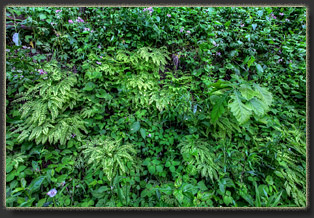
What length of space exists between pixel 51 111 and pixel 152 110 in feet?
5.75

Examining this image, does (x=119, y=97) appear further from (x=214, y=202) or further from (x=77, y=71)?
(x=214, y=202)

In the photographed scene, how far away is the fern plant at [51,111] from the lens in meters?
2.56

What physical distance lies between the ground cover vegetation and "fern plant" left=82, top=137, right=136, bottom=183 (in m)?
0.02

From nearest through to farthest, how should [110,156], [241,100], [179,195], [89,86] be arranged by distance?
[179,195] < [241,100] < [110,156] < [89,86]

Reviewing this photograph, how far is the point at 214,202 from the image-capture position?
2322 mm

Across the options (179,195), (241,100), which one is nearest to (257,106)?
(241,100)

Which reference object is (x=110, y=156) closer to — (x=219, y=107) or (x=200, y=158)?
(x=200, y=158)

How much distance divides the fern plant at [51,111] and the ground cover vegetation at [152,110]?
0.06ft

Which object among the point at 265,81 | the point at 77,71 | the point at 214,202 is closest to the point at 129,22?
the point at 77,71

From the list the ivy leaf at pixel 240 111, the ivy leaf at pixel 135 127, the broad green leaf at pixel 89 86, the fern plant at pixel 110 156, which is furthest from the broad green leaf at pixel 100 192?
the ivy leaf at pixel 240 111

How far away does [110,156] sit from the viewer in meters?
2.44

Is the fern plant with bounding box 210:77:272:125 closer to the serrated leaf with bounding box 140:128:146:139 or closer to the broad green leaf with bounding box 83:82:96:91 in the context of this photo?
the serrated leaf with bounding box 140:128:146:139

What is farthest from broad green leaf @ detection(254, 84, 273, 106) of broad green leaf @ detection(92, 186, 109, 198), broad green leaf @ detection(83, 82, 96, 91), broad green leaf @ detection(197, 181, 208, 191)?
broad green leaf @ detection(83, 82, 96, 91)

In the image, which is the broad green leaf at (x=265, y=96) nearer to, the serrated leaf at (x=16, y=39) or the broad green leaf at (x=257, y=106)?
the broad green leaf at (x=257, y=106)
